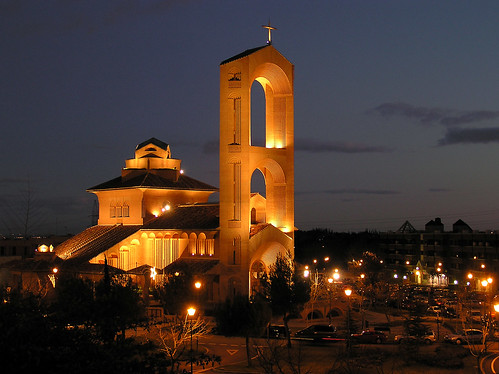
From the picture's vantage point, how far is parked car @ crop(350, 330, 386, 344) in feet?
131

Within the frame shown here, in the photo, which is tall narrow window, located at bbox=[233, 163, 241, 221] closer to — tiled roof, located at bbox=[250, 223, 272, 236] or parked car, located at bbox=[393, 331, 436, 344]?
tiled roof, located at bbox=[250, 223, 272, 236]

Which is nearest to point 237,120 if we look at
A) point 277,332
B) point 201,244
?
point 201,244

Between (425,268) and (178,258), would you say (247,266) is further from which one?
(425,268)

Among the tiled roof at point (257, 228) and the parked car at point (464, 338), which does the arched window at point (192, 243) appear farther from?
the parked car at point (464, 338)

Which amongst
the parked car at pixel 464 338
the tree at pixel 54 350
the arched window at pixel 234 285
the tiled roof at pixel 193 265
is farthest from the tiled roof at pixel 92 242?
the tree at pixel 54 350

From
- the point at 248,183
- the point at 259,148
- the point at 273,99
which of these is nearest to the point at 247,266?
the point at 248,183

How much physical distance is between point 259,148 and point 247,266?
1026 centimetres

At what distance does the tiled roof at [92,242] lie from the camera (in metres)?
60.3

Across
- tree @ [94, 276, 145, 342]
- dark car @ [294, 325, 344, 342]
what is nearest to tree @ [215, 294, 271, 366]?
dark car @ [294, 325, 344, 342]

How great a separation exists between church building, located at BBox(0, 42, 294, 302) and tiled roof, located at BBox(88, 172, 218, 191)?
0.11 m

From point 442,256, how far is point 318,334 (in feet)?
194

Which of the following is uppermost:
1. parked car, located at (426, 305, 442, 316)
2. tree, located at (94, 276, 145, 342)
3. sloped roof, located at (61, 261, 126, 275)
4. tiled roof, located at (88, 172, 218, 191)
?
tiled roof, located at (88, 172, 218, 191)

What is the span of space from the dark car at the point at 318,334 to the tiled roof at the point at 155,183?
29161mm

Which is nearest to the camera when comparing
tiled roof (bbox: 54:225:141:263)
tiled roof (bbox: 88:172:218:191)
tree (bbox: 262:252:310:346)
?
tree (bbox: 262:252:310:346)
